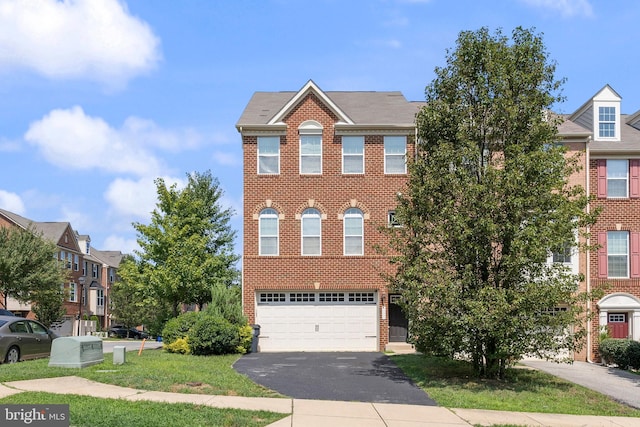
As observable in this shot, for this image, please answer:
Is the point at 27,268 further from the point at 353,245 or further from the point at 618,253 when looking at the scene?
the point at 618,253

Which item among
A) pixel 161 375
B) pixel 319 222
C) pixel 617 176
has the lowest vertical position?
pixel 161 375

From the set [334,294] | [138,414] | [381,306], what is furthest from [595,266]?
[138,414]

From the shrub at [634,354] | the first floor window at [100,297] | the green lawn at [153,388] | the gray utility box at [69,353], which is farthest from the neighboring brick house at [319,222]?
the first floor window at [100,297]

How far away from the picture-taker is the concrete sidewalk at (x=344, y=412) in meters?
10.7

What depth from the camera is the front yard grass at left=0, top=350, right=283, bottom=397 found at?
42.8ft

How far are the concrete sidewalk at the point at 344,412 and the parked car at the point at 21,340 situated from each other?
517cm

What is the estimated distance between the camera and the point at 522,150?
1598 centimetres

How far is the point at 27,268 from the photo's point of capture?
39.4 m

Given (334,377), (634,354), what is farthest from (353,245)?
(634,354)

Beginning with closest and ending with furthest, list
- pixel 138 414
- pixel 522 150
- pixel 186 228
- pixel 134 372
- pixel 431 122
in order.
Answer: pixel 138 414, pixel 134 372, pixel 522 150, pixel 431 122, pixel 186 228

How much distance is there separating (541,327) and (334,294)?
11.3m

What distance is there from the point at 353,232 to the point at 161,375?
12.7m

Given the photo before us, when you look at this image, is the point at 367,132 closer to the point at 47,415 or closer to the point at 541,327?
the point at 541,327

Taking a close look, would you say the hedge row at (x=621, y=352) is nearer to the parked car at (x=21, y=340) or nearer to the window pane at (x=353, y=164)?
the window pane at (x=353, y=164)
